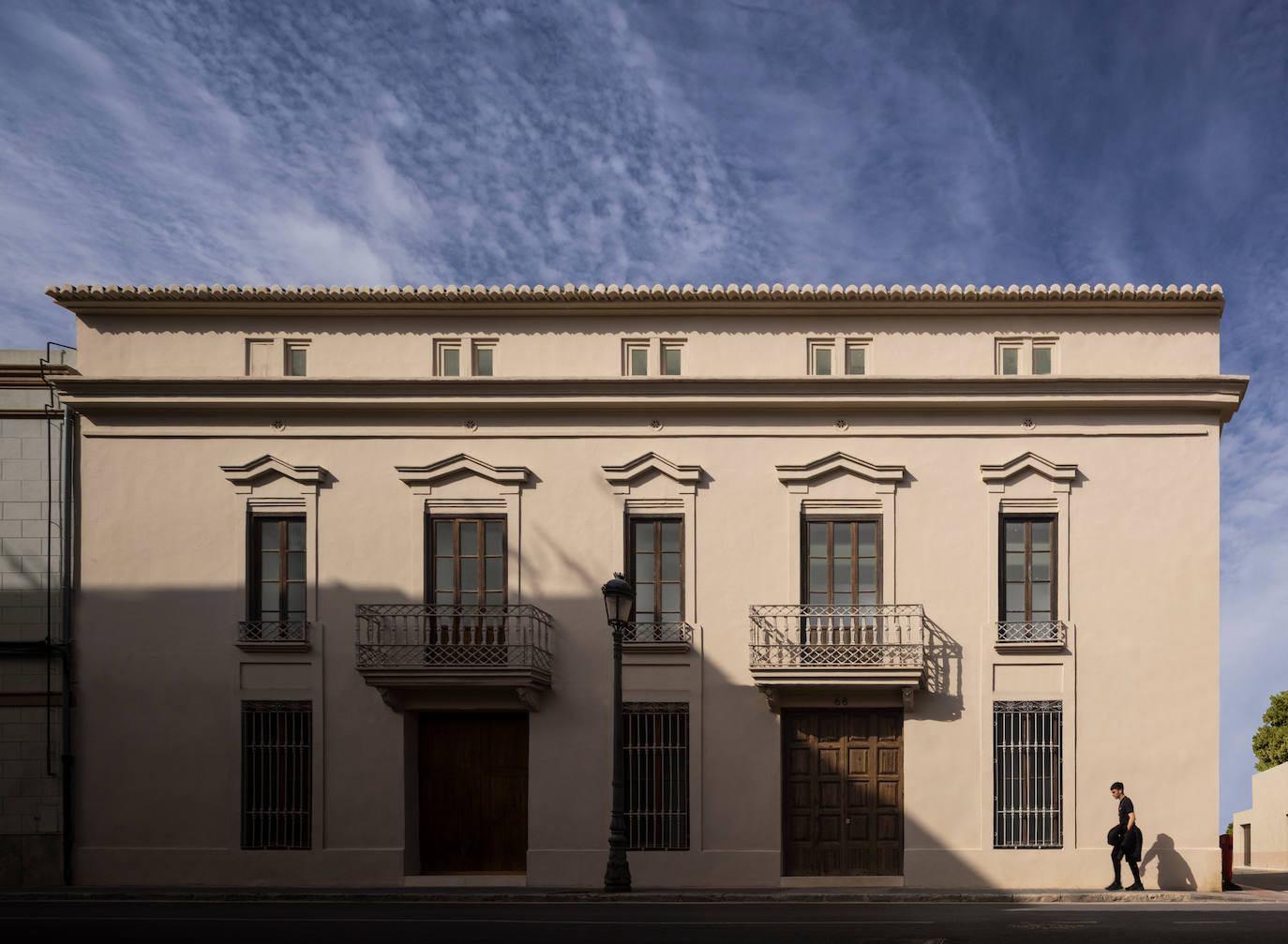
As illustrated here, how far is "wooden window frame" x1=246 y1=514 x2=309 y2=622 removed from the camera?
55.4 feet

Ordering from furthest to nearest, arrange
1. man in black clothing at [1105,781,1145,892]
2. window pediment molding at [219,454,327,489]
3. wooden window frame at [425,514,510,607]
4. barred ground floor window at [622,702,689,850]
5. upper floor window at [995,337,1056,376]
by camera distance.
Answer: window pediment molding at [219,454,327,489], upper floor window at [995,337,1056,376], wooden window frame at [425,514,510,607], barred ground floor window at [622,702,689,850], man in black clothing at [1105,781,1145,892]

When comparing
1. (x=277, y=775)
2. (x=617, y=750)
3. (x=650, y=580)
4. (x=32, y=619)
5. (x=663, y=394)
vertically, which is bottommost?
(x=277, y=775)

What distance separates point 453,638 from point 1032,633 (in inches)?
342

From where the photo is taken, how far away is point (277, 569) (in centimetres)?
1703

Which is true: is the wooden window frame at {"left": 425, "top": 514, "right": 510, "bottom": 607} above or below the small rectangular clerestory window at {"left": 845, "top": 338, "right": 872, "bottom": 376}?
below

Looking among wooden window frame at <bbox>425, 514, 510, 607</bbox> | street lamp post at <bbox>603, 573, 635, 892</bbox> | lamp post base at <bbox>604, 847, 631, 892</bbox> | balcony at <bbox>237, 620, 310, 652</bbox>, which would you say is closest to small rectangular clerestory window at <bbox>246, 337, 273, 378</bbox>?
wooden window frame at <bbox>425, 514, 510, 607</bbox>

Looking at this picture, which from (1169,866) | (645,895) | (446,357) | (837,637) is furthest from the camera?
(446,357)

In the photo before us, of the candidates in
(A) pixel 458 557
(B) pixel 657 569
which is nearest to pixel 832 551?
(B) pixel 657 569

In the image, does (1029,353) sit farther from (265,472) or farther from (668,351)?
(265,472)

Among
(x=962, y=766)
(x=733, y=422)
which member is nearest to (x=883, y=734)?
(x=962, y=766)

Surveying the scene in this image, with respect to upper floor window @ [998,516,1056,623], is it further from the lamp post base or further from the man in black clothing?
the lamp post base

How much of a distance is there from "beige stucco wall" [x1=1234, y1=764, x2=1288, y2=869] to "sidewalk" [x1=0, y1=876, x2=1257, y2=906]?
1891cm

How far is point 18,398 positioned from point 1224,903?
18992 millimetres

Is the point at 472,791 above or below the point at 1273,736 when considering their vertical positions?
above
